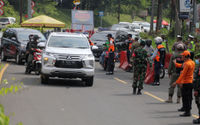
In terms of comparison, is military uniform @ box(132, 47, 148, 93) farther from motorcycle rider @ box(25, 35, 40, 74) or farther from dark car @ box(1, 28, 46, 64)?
dark car @ box(1, 28, 46, 64)

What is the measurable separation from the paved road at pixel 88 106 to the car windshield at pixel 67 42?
132 centimetres

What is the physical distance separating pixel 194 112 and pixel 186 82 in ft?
4.28

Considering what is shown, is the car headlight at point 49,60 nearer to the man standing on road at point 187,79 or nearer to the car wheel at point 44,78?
the car wheel at point 44,78

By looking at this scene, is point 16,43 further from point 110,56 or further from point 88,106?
point 88,106

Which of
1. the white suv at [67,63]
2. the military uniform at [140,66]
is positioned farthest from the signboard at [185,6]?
the military uniform at [140,66]

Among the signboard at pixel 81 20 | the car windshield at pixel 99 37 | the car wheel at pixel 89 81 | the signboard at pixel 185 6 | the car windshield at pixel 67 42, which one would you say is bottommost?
the car wheel at pixel 89 81

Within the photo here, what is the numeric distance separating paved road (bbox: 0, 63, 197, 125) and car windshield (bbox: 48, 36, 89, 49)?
1317mm

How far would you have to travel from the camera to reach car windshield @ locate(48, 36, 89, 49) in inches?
690

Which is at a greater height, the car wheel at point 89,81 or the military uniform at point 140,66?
the military uniform at point 140,66

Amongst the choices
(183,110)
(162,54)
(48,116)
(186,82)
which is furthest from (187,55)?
(162,54)

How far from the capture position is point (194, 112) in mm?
12195

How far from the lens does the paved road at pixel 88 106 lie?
33.2 ft

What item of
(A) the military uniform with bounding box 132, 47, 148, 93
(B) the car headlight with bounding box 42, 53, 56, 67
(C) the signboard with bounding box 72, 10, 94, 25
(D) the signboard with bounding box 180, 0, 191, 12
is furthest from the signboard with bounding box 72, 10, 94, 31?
(A) the military uniform with bounding box 132, 47, 148, 93

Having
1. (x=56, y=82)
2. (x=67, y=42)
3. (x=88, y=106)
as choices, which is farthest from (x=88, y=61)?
(x=88, y=106)
